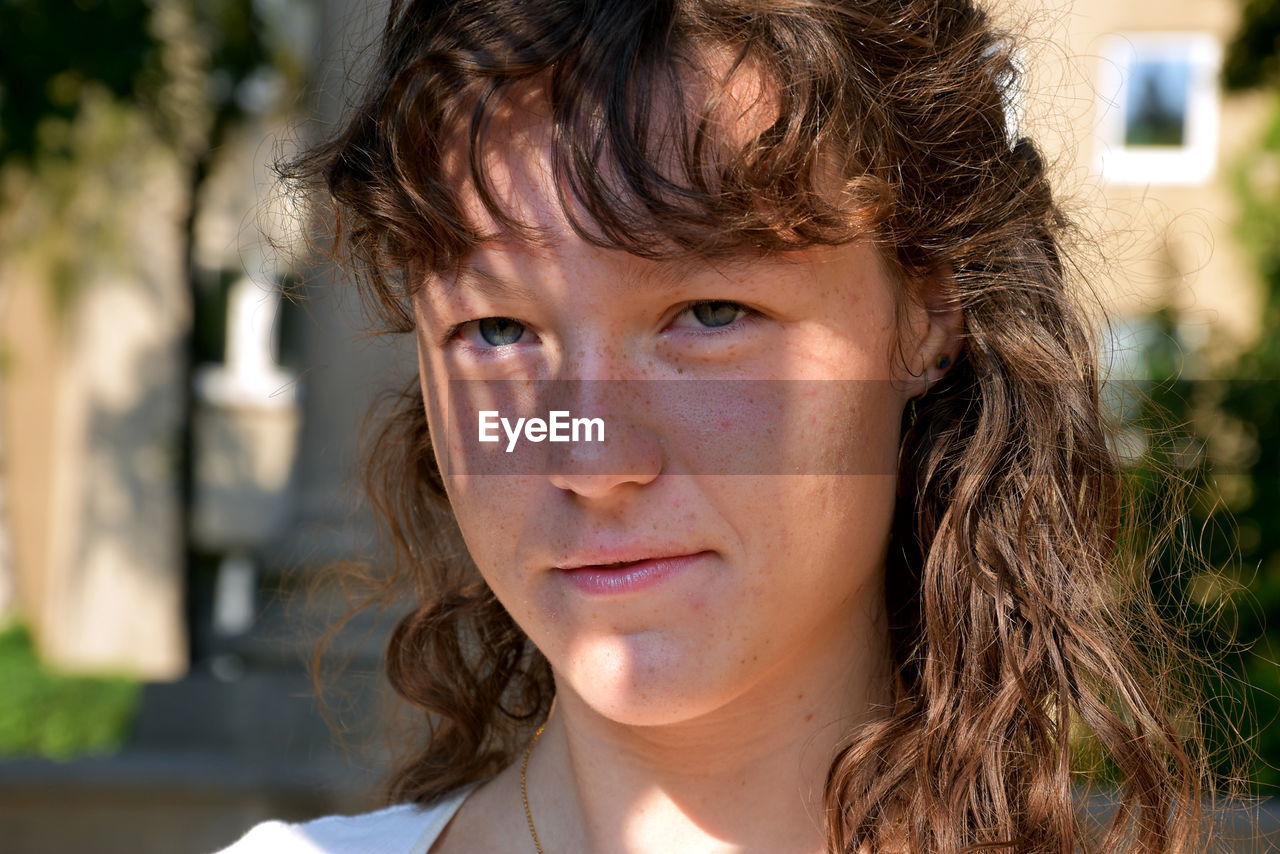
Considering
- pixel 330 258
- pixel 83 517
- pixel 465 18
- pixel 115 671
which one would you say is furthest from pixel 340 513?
pixel 83 517

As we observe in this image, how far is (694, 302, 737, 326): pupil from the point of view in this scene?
4.61 feet

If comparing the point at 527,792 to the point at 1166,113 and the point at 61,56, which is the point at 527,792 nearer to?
the point at 61,56

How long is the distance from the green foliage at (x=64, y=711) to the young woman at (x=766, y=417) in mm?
7669

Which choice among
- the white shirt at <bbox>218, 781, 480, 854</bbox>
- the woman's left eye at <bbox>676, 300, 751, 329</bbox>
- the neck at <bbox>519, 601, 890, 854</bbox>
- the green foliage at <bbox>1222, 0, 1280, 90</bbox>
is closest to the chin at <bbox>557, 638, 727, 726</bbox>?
the neck at <bbox>519, 601, 890, 854</bbox>

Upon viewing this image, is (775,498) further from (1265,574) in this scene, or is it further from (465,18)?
(1265,574)

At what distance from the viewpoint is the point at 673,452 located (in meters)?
1.40

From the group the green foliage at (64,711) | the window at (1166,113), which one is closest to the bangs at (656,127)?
the green foliage at (64,711)

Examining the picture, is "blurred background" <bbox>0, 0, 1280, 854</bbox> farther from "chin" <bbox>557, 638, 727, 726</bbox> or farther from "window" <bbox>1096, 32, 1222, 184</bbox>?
"chin" <bbox>557, 638, 727, 726</bbox>

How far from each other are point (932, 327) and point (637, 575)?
46 cm

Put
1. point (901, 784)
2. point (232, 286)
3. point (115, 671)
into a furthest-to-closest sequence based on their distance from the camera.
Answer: point (232, 286) < point (115, 671) < point (901, 784)

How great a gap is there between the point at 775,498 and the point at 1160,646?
61cm

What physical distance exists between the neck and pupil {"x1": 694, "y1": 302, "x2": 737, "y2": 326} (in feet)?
1.20

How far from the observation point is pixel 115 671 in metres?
11.0

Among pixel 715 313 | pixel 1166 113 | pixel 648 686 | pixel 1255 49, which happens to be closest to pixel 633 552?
pixel 648 686
